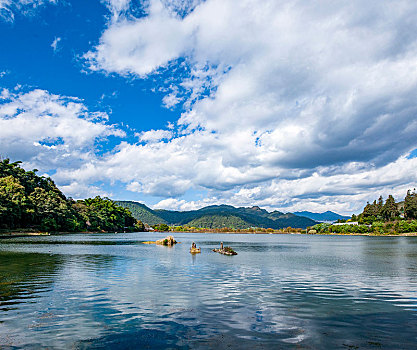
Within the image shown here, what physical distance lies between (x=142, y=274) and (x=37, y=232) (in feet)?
461

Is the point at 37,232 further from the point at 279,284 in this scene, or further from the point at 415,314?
the point at 415,314

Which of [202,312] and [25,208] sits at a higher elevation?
[25,208]

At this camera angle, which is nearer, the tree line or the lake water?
the lake water

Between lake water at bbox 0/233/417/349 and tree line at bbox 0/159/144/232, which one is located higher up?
tree line at bbox 0/159/144/232

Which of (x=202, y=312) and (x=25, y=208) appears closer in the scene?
(x=202, y=312)

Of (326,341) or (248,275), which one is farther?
(248,275)

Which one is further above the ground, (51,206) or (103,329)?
(51,206)

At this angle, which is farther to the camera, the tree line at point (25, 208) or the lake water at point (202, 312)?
the tree line at point (25, 208)

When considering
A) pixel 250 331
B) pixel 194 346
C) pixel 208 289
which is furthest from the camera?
pixel 208 289

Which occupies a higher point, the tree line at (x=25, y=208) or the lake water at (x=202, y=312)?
the tree line at (x=25, y=208)

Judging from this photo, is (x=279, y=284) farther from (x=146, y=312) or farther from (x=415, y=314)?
(x=146, y=312)

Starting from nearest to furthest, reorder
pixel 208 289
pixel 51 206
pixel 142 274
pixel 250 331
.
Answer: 1. pixel 250 331
2. pixel 208 289
3. pixel 142 274
4. pixel 51 206

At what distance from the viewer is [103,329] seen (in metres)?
16.7

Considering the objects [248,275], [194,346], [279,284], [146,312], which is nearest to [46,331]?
[146,312]
